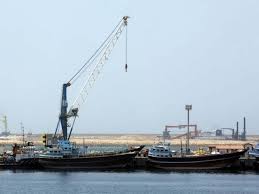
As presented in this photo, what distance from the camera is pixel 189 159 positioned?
14000 centimetres

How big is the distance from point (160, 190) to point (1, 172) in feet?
144

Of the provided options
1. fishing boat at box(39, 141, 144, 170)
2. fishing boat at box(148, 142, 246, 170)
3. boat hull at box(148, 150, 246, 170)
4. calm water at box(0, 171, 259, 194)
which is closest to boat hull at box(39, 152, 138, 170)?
fishing boat at box(39, 141, 144, 170)

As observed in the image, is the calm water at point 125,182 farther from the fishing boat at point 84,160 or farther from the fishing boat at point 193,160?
the fishing boat at point 84,160

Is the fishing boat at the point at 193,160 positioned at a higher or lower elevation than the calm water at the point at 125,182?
higher

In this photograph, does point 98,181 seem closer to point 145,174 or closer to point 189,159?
point 145,174

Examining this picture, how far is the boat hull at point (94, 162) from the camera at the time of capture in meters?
143

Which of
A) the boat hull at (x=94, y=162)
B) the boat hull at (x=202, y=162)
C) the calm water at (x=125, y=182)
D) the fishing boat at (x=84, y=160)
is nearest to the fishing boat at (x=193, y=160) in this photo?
the boat hull at (x=202, y=162)

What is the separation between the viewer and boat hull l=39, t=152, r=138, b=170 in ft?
469

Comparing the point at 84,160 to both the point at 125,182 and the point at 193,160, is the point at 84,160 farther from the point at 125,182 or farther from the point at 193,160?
the point at 125,182

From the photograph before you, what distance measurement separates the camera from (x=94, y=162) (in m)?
143

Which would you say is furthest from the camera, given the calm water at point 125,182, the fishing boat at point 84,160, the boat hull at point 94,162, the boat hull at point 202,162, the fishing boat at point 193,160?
the fishing boat at point 84,160

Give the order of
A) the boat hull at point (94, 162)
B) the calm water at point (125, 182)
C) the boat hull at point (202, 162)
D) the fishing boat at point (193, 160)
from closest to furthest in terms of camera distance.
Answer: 1. the calm water at point (125, 182)
2. the boat hull at point (202, 162)
3. the fishing boat at point (193, 160)
4. the boat hull at point (94, 162)


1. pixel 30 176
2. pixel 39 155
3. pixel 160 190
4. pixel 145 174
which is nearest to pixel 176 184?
pixel 160 190

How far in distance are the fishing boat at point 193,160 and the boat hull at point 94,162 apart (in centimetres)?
459
